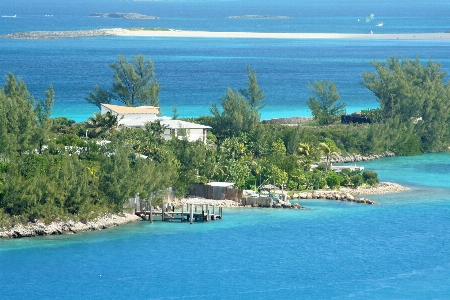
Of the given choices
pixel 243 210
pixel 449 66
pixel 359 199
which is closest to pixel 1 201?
pixel 243 210

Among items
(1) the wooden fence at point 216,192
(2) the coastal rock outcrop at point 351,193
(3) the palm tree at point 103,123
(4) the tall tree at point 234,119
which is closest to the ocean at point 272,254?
(2) the coastal rock outcrop at point 351,193

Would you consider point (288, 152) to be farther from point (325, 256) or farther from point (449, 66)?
point (449, 66)

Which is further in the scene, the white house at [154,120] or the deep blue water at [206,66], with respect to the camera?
the deep blue water at [206,66]

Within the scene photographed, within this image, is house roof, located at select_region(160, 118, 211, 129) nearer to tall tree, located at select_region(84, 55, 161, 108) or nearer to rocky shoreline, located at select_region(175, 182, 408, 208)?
rocky shoreline, located at select_region(175, 182, 408, 208)

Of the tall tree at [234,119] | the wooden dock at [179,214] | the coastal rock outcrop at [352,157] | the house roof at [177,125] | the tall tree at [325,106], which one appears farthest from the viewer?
the tall tree at [325,106]

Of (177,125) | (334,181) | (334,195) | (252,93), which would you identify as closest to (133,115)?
(177,125)

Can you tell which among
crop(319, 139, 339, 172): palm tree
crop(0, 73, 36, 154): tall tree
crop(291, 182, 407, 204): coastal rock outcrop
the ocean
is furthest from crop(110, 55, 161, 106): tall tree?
crop(291, 182, 407, 204): coastal rock outcrop

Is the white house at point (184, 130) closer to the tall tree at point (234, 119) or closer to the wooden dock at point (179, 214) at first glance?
the tall tree at point (234, 119)

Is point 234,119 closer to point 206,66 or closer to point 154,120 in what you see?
point 154,120
